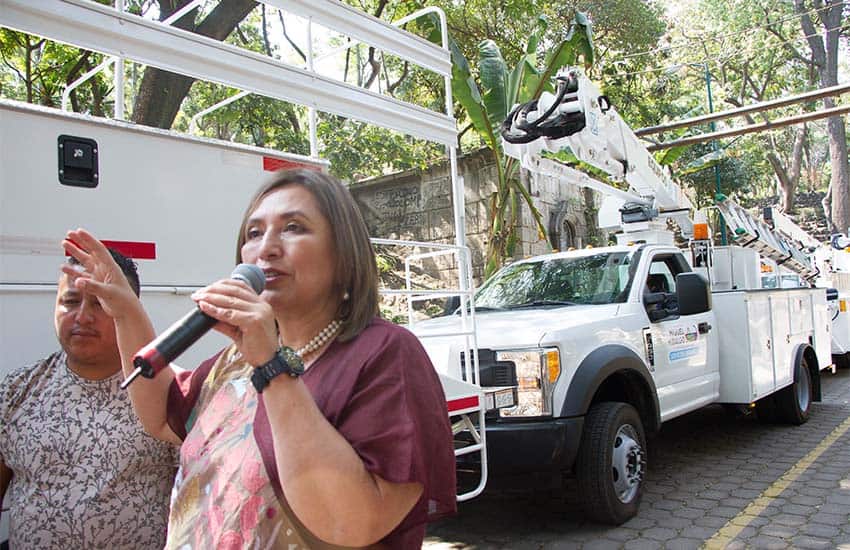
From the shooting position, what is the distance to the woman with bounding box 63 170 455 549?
125cm

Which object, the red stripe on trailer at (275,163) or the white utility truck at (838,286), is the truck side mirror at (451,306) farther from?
the white utility truck at (838,286)

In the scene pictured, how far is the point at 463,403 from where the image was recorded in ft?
11.0

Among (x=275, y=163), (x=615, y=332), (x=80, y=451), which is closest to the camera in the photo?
(x=80, y=451)

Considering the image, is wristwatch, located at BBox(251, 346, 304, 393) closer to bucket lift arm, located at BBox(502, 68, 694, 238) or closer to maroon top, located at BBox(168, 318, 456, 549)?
maroon top, located at BBox(168, 318, 456, 549)

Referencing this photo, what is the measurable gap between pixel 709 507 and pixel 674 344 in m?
1.28

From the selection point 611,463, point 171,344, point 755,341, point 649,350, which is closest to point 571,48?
point 755,341

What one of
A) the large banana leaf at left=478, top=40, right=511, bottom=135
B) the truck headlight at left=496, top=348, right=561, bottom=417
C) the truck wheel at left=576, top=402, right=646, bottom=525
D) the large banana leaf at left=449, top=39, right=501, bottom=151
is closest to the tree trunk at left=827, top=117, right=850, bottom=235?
the large banana leaf at left=478, top=40, right=511, bottom=135

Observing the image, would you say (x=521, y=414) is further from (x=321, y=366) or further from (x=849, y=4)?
(x=849, y=4)

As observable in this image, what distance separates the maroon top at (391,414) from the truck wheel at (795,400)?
7147mm

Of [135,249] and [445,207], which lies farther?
[445,207]

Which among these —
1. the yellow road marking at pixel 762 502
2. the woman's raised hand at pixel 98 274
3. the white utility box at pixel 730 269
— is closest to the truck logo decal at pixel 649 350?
the yellow road marking at pixel 762 502

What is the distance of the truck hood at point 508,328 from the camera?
4.45 meters

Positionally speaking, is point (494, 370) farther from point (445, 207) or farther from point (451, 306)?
point (445, 207)

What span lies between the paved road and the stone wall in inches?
304
